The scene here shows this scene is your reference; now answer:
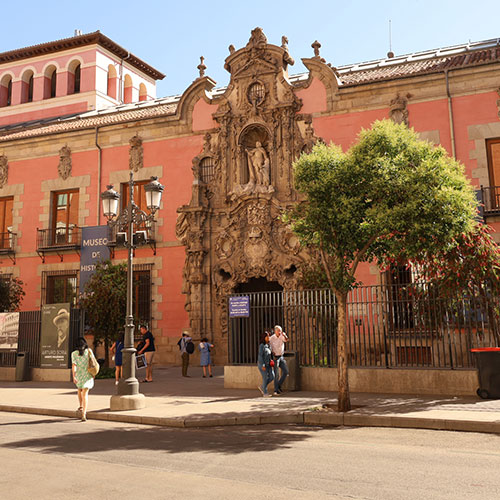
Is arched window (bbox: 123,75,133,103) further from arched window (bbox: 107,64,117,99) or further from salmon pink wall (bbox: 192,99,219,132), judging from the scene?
salmon pink wall (bbox: 192,99,219,132)

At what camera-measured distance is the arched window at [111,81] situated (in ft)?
110

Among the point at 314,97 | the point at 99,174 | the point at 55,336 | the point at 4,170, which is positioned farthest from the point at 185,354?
the point at 4,170

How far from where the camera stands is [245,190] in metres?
21.4

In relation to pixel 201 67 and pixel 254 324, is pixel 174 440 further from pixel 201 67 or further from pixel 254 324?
pixel 201 67

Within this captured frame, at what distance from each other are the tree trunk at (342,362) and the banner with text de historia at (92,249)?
1464 centimetres

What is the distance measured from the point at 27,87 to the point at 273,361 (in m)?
27.7

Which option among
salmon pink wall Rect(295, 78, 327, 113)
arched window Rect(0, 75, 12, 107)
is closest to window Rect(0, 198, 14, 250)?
arched window Rect(0, 75, 12, 107)

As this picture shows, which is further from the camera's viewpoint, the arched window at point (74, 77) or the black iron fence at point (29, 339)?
the arched window at point (74, 77)

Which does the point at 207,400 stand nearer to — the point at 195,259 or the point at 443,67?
the point at 195,259

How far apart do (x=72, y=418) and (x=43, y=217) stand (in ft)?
53.2

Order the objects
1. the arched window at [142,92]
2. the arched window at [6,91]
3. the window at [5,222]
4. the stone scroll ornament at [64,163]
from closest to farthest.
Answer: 1. the stone scroll ornament at [64,163]
2. the window at [5,222]
3. the arched window at [6,91]
4. the arched window at [142,92]

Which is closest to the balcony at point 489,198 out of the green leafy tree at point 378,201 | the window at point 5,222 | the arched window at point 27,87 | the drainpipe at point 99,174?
the green leafy tree at point 378,201

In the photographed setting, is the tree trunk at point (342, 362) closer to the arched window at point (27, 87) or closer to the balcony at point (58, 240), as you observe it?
the balcony at point (58, 240)

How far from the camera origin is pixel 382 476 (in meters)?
5.87
